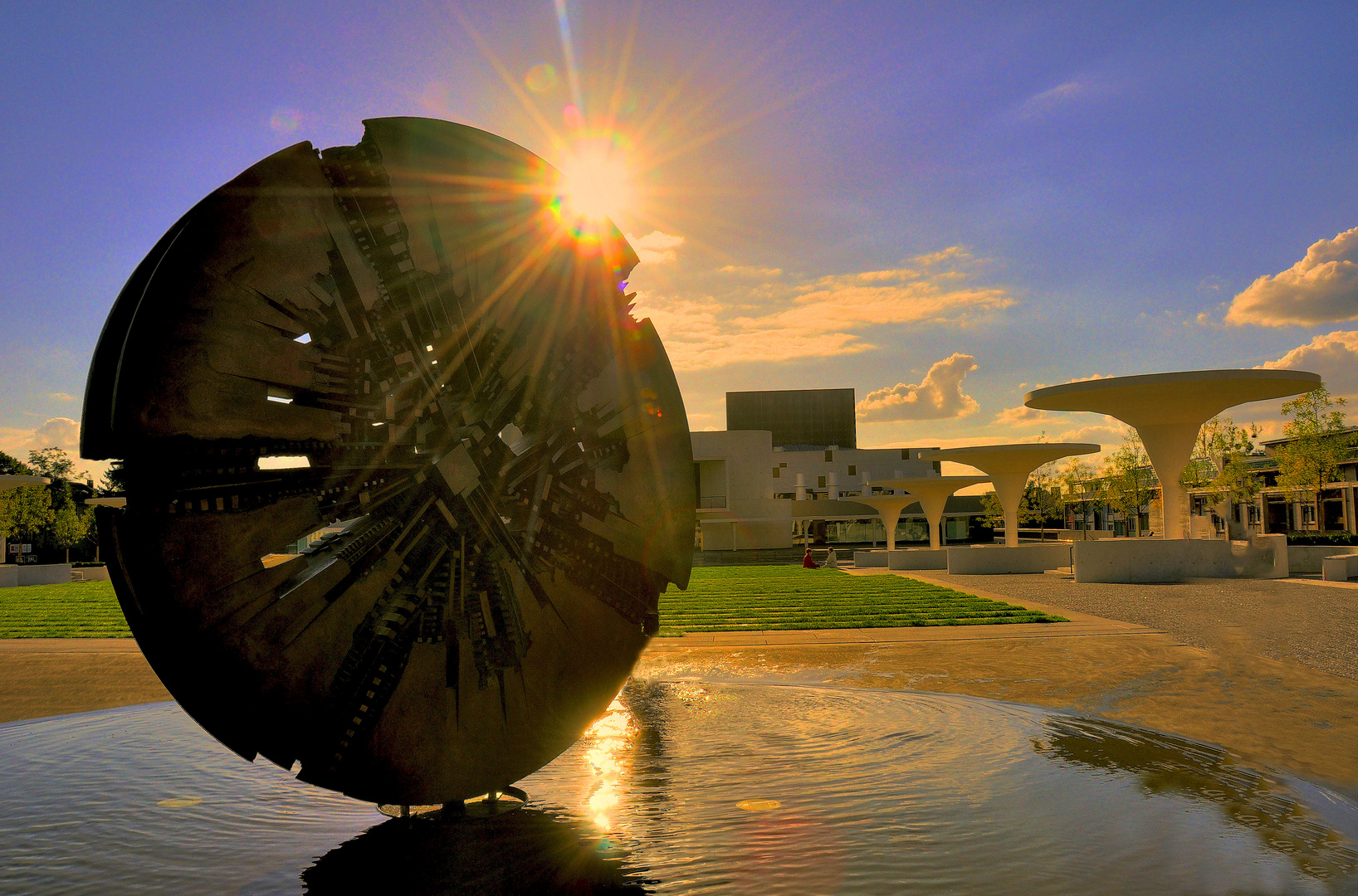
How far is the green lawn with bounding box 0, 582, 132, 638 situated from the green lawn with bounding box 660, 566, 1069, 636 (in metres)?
10.3

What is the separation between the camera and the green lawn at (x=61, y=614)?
17.4 meters

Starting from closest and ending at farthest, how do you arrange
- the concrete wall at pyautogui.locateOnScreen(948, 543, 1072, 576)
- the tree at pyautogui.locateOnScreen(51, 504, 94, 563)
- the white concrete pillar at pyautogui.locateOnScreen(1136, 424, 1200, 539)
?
the white concrete pillar at pyautogui.locateOnScreen(1136, 424, 1200, 539) < the concrete wall at pyautogui.locateOnScreen(948, 543, 1072, 576) < the tree at pyautogui.locateOnScreen(51, 504, 94, 563)

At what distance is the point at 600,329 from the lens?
5.62 m

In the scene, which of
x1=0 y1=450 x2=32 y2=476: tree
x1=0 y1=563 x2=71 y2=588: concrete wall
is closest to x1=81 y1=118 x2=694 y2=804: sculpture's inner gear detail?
x1=0 y1=563 x2=71 y2=588: concrete wall

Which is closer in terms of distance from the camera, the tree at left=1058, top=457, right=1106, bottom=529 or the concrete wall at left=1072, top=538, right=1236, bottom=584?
the concrete wall at left=1072, top=538, right=1236, bottom=584

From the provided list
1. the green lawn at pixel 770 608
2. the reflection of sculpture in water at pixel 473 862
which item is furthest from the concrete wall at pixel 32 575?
the reflection of sculpture in water at pixel 473 862

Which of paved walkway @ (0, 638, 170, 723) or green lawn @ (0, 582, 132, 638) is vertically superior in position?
paved walkway @ (0, 638, 170, 723)

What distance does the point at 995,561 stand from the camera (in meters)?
32.8

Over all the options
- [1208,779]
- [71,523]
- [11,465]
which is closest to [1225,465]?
[1208,779]

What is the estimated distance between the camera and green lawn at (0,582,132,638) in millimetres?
17391

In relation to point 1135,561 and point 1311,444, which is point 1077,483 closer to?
point 1311,444

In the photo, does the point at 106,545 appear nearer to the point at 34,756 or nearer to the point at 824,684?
the point at 34,756

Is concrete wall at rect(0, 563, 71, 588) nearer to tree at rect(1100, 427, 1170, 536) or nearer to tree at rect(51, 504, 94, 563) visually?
tree at rect(51, 504, 94, 563)

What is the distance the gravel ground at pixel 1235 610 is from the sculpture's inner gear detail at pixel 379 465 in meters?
10.3
